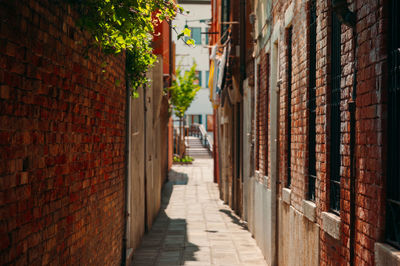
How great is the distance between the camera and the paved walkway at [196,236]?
8.70 meters

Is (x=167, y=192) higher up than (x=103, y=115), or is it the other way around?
(x=103, y=115)

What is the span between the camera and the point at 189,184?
21.3 metres

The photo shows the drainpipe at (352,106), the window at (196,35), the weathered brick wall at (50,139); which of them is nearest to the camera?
the weathered brick wall at (50,139)

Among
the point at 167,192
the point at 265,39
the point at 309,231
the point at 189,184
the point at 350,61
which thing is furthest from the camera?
the point at 189,184

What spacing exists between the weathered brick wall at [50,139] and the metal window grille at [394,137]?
2267 millimetres

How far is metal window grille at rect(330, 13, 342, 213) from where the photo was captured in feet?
14.9

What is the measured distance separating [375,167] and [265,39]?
20.1ft

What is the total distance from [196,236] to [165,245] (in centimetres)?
103

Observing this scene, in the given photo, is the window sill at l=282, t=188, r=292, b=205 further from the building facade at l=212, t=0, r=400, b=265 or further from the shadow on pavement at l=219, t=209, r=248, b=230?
the shadow on pavement at l=219, t=209, r=248, b=230

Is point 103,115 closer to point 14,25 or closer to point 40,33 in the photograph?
point 40,33

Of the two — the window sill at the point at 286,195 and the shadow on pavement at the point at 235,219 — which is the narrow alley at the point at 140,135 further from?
the shadow on pavement at the point at 235,219

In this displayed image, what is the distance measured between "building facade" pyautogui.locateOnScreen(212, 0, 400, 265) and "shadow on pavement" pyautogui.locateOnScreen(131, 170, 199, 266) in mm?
1437

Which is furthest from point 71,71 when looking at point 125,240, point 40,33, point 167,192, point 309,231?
point 167,192

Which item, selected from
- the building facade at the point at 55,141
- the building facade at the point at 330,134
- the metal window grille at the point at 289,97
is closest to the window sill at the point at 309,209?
the building facade at the point at 330,134
